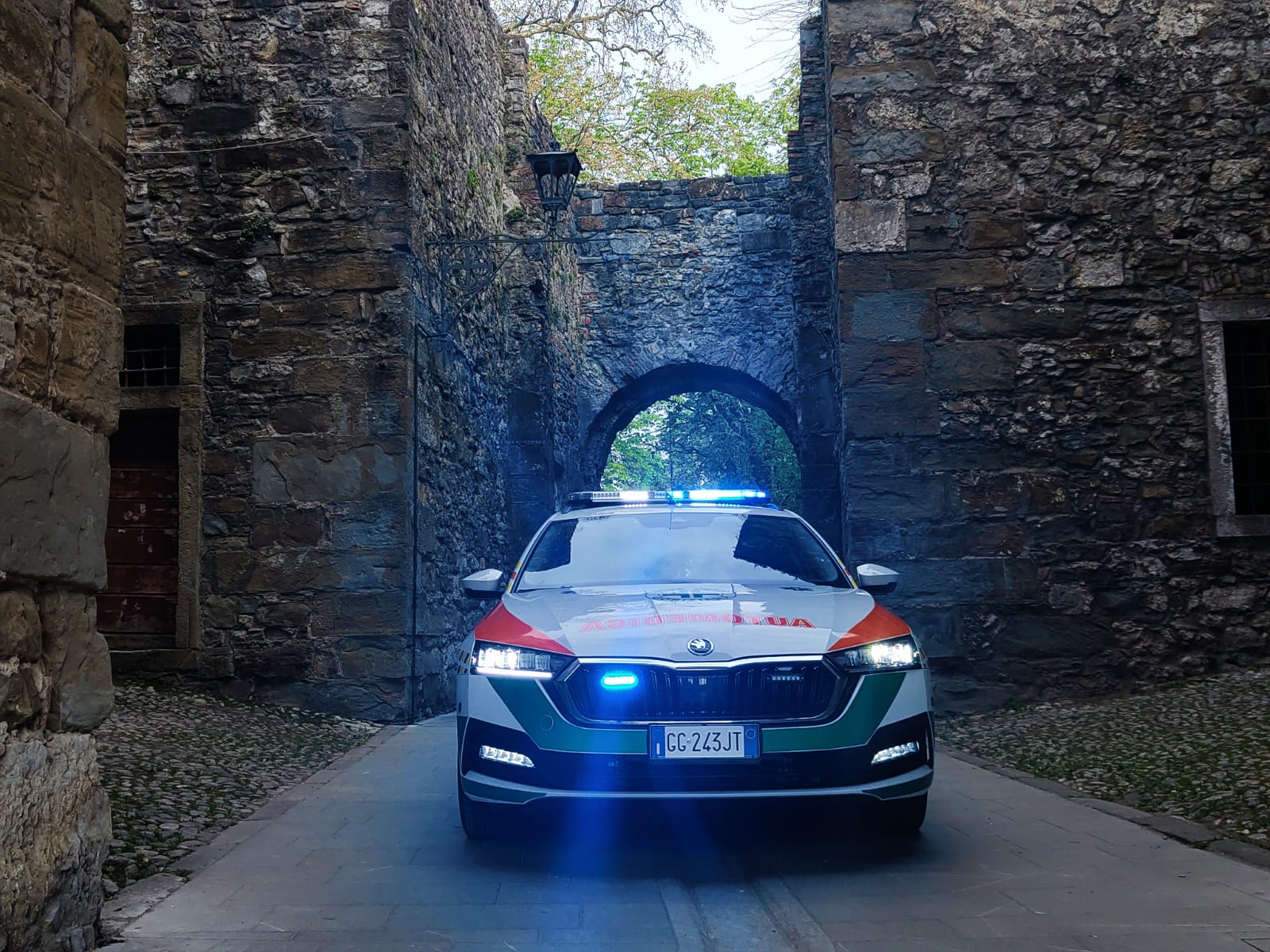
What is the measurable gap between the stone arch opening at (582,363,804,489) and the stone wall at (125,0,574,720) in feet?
23.6

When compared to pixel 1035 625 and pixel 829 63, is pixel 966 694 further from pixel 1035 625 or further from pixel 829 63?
pixel 829 63

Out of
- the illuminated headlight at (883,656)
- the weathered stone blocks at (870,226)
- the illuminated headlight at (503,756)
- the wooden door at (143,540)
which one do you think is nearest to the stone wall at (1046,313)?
the weathered stone blocks at (870,226)

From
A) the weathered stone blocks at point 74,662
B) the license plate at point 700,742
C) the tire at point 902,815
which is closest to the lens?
the weathered stone blocks at point 74,662

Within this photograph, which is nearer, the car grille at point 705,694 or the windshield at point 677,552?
the car grille at point 705,694

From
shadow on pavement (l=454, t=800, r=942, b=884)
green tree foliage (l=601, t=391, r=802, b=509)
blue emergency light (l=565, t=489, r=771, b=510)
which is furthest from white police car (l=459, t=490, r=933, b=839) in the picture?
green tree foliage (l=601, t=391, r=802, b=509)

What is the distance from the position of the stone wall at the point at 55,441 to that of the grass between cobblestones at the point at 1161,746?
4.39 m

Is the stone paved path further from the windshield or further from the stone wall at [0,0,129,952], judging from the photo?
the windshield

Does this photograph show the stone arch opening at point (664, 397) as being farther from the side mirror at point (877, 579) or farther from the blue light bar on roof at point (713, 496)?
the side mirror at point (877, 579)

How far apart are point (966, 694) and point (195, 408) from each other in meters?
6.44

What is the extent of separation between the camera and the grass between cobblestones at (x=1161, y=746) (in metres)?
5.78

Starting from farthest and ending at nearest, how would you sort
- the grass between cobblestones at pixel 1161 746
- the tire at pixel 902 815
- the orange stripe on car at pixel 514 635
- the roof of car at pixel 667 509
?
the roof of car at pixel 667 509, the grass between cobblestones at pixel 1161 746, the tire at pixel 902 815, the orange stripe on car at pixel 514 635

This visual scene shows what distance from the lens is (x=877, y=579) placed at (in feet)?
19.5

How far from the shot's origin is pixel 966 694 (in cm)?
948

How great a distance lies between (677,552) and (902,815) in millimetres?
1757
